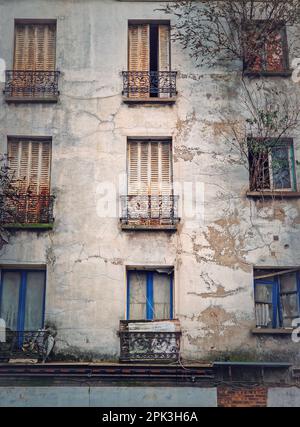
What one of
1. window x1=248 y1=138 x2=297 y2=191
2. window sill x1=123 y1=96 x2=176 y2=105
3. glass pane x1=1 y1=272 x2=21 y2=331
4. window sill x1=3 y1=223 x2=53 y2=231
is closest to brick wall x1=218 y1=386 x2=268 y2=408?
window x1=248 y1=138 x2=297 y2=191

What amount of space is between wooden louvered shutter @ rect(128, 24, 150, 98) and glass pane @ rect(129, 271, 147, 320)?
4528 mm

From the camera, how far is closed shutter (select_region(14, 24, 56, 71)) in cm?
1823

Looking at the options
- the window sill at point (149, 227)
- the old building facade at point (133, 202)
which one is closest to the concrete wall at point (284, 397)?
the old building facade at point (133, 202)

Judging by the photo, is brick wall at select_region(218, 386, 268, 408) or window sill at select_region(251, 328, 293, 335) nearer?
brick wall at select_region(218, 386, 268, 408)

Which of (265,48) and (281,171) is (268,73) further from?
(281,171)

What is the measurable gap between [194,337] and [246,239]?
260 centimetres

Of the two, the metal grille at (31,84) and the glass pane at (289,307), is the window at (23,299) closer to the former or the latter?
the metal grille at (31,84)

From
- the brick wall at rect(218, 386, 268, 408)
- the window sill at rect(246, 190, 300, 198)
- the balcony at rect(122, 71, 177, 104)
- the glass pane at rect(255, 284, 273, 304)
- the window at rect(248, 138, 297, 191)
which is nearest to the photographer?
the brick wall at rect(218, 386, 268, 408)

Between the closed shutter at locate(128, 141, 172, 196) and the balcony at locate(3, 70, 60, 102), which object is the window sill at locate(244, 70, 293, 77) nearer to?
the closed shutter at locate(128, 141, 172, 196)

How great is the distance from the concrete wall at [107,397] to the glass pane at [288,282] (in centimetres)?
308

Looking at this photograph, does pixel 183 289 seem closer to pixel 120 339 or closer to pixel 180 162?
pixel 120 339
